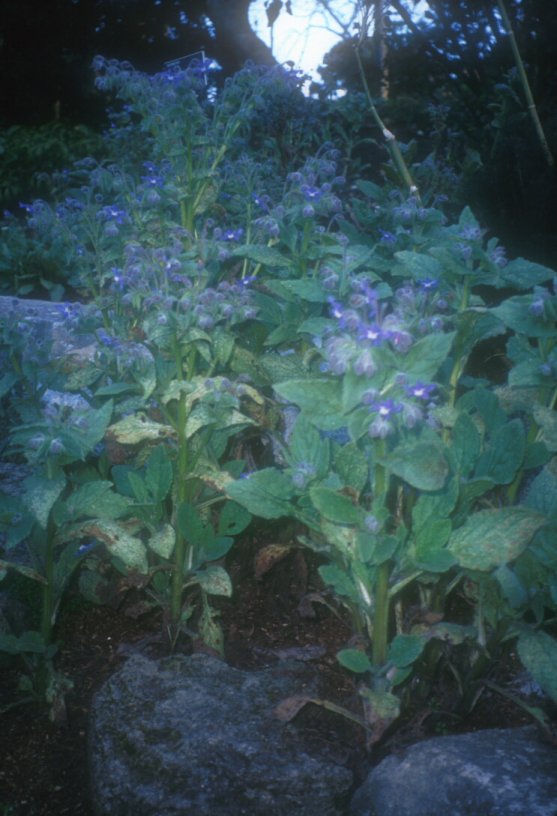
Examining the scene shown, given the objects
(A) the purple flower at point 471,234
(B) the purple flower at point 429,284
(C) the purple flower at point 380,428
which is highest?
(A) the purple flower at point 471,234

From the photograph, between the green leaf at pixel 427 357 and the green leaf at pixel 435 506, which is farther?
the green leaf at pixel 435 506

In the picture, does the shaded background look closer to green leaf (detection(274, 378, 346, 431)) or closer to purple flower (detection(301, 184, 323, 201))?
purple flower (detection(301, 184, 323, 201))

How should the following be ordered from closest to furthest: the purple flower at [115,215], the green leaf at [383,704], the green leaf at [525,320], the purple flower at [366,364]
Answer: the purple flower at [366,364] → the green leaf at [383,704] → the green leaf at [525,320] → the purple flower at [115,215]

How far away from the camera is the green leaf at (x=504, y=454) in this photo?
2.17 m

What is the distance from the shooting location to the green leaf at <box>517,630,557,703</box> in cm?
192

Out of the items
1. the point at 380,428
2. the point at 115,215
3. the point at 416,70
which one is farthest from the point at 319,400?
the point at 416,70

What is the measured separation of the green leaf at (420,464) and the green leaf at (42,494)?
893mm

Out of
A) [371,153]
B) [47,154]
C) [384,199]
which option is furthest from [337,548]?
[47,154]

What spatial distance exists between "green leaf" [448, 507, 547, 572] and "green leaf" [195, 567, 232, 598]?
2.43 ft

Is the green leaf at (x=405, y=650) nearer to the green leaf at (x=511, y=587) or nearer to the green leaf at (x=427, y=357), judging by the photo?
the green leaf at (x=511, y=587)

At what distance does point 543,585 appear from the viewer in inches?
81.4

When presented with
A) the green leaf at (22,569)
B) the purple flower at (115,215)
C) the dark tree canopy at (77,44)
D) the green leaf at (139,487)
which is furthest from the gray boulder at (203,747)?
the dark tree canopy at (77,44)

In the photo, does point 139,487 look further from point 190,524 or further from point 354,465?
point 354,465

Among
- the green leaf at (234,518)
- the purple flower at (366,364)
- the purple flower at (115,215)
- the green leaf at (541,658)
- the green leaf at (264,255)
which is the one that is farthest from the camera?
the purple flower at (115,215)
